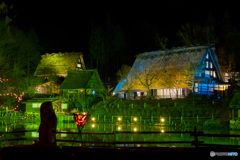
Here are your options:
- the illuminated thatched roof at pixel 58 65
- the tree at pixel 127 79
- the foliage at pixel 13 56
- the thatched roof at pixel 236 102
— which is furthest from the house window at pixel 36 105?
the thatched roof at pixel 236 102

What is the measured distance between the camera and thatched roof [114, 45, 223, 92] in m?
37.6

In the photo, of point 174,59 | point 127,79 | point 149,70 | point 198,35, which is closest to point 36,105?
point 127,79

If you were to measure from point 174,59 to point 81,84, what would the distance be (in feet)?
47.1

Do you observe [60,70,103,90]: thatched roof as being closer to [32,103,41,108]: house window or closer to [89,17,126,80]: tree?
[32,103,41,108]: house window

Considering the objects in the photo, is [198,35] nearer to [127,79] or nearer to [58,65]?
[127,79]

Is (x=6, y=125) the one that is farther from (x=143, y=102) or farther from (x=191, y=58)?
(x=191, y=58)

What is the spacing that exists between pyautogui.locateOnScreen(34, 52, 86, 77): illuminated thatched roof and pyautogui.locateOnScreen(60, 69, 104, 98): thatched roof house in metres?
7.05

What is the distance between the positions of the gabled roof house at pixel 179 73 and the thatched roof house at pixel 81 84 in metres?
4.08

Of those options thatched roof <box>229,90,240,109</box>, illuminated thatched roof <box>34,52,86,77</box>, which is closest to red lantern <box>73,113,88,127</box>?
thatched roof <box>229,90,240,109</box>

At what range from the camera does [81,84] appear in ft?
122

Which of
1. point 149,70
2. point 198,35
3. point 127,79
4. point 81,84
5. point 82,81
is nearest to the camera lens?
point 81,84

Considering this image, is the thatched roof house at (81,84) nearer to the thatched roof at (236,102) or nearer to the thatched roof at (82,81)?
the thatched roof at (82,81)

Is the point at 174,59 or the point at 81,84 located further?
the point at 174,59

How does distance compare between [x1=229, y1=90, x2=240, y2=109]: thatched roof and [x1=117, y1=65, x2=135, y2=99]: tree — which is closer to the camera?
[x1=229, y1=90, x2=240, y2=109]: thatched roof
